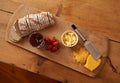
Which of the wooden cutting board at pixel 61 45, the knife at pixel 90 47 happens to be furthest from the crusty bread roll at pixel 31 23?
the knife at pixel 90 47

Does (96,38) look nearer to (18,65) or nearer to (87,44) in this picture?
(87,44)

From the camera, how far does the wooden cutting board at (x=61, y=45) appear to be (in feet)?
3.39

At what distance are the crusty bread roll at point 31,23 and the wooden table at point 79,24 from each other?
0.07 metres

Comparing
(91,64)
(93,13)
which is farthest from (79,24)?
(91,64)

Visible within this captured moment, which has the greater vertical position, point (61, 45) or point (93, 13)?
point (93, 13)

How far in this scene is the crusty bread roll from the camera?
1.06 metres

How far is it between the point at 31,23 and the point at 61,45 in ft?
0.54

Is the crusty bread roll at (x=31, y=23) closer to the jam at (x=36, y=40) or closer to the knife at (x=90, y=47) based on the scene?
the jam at (x=36, y=40)

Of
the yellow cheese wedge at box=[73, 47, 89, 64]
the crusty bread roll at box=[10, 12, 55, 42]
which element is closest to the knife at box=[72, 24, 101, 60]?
the yellow cheese wedge at box=[73, 47, 89, 64]

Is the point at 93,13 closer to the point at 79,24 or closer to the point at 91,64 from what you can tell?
the point at 79,24

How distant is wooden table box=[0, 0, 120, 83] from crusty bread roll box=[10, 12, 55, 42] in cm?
7

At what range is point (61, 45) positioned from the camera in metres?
1.06

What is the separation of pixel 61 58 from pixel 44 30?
152 mm

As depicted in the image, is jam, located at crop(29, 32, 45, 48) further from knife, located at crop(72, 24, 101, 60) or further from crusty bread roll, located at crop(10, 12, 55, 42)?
knife, located at crop(72, 24, 101, 60)
